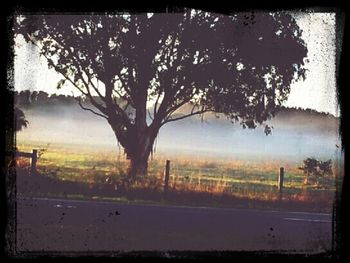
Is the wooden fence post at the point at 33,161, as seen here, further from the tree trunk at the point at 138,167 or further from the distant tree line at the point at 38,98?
the tree trunk at the point at 138,167

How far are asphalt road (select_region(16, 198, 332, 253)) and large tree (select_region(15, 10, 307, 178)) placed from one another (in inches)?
12.9

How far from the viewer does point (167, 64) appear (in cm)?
329

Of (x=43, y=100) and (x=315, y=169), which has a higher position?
(x=43, y=100)

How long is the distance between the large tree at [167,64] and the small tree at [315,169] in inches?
13.0

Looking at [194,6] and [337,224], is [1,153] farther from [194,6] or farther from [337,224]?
[337,224]

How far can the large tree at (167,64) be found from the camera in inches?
127

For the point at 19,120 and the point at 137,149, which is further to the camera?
the point at 137,149

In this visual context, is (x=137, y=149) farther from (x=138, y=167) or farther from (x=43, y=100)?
(x=43, y=100)

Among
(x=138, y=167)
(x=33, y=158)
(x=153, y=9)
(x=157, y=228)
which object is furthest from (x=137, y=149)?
(x=153, y=9)

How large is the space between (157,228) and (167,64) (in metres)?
1.01

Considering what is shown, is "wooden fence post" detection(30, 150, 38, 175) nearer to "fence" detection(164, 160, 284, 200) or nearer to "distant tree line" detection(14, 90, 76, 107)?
"distant tree line" detection(14, 90, 76, 107)

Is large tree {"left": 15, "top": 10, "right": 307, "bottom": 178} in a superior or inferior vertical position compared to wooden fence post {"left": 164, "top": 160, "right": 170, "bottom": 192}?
superior

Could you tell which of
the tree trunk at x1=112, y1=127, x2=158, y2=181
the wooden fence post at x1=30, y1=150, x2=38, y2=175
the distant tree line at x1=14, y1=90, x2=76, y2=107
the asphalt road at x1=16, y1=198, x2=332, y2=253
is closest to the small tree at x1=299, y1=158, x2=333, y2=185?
the asphalt road at x1=16, y1=198, x2=332, y2=253

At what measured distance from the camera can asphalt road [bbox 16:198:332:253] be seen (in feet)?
10.3
